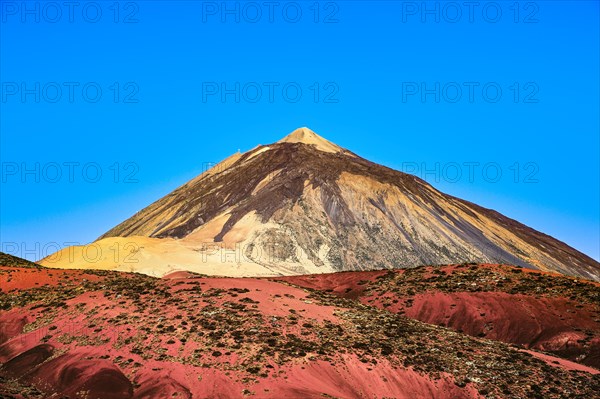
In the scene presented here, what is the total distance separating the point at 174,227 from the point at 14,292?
76080 millimetres

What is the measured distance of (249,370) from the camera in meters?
30.7

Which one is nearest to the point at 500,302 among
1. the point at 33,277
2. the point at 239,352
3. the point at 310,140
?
the point at 239,352

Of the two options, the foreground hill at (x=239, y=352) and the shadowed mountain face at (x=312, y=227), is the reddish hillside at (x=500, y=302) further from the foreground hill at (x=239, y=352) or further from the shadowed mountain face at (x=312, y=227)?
the shadowed mountain face at (x=312, y=227)

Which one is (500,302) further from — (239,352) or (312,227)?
(312,227)

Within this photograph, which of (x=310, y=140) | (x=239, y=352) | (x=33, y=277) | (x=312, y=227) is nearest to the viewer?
(x=239, y=352)

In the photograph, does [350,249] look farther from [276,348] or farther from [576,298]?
[276,348]

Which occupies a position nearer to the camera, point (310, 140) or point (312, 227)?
point (312, 227)

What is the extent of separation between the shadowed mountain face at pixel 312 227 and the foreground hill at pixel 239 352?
152ft

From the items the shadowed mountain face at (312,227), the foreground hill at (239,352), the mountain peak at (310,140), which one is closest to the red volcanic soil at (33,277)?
the foreground hill at (239,352)

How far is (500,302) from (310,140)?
109 m

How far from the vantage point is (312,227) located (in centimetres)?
10894

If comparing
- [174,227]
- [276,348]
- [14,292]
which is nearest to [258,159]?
[174,227]

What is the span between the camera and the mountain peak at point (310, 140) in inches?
5935

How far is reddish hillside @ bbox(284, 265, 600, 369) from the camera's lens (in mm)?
43219
